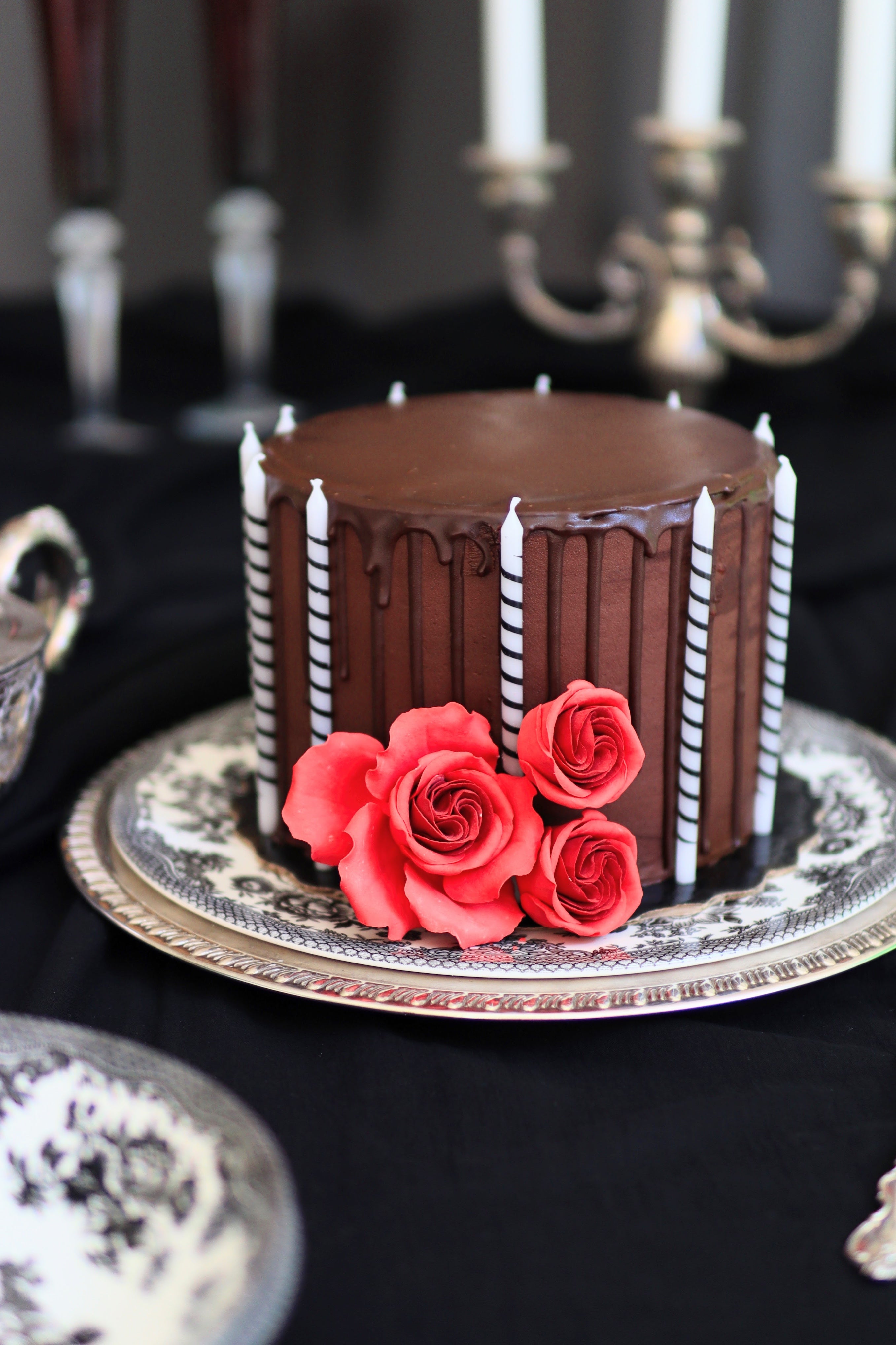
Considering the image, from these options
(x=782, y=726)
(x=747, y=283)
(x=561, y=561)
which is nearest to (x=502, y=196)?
(x=747, y=283)

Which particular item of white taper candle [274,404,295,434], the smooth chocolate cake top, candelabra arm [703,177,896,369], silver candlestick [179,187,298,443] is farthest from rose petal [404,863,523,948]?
silver candlestick [179,187,298,443]

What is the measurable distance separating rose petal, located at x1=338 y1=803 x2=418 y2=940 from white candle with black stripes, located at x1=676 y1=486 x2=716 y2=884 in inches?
8.6

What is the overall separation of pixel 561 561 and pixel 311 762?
201 millimetres

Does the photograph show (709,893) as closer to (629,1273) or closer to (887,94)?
(629,1273)

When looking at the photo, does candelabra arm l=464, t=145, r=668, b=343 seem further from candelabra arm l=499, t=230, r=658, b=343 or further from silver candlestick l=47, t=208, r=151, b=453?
silver candlestick l=47, t=208, r=151, b=453

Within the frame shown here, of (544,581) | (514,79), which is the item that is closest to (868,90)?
(514,79)

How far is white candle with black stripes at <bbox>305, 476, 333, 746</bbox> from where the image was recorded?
90cm

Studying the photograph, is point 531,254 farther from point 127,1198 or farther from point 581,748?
point 127,1198

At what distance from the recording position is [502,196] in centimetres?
171

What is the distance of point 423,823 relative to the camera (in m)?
0.82

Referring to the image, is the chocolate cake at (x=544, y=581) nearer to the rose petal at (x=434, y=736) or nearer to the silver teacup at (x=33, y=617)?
the rose petal at (x=434, y=736)

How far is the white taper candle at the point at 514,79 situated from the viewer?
1.68 metres

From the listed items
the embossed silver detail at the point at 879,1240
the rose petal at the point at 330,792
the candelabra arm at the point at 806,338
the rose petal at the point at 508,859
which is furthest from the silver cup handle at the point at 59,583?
the candelabra arm at the point at 806,338

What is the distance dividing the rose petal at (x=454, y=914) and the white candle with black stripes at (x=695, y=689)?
160 mm
